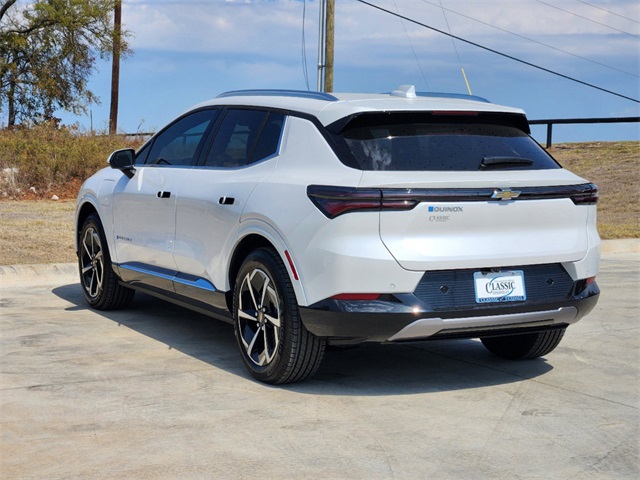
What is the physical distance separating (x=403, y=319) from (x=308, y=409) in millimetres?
745

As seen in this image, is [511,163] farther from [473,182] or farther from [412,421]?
[412,421]

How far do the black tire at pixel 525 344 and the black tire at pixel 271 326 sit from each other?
1640 millimetres

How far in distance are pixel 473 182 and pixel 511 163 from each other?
1.52 ft

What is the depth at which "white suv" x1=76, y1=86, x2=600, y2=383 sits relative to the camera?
569 centimetres

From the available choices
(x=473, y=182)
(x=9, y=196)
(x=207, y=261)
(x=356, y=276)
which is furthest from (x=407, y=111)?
(x=9, y=196)

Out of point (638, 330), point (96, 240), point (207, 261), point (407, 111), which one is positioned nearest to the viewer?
point (407, 111)

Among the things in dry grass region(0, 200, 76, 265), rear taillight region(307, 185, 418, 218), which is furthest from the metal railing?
rear taillight region(307, 185, 418, 218)

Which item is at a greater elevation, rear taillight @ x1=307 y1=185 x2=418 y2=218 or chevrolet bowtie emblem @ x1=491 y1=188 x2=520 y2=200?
chevrolet bowtie emblem @ x1=491 y1=188 x2=520 y2=200

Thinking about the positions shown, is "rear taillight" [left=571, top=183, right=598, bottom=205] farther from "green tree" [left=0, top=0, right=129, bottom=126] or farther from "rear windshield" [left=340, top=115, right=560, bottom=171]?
"green tree" [left=0, top=0, right=129, bottom=126]

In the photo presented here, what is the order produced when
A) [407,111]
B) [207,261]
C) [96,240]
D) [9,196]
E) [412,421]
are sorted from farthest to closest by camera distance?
1. [9,196]
2. [96,240]
3. [207,261]
4. [407,111]
5. [412,421]

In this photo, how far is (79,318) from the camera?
874 centimetres

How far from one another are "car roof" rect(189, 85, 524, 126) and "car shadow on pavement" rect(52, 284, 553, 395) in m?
1.50

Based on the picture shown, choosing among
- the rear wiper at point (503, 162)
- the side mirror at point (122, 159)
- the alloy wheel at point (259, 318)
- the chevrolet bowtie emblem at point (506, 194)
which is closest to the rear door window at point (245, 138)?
the alloy wheel at point (259, 318)

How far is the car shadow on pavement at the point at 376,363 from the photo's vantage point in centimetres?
636
